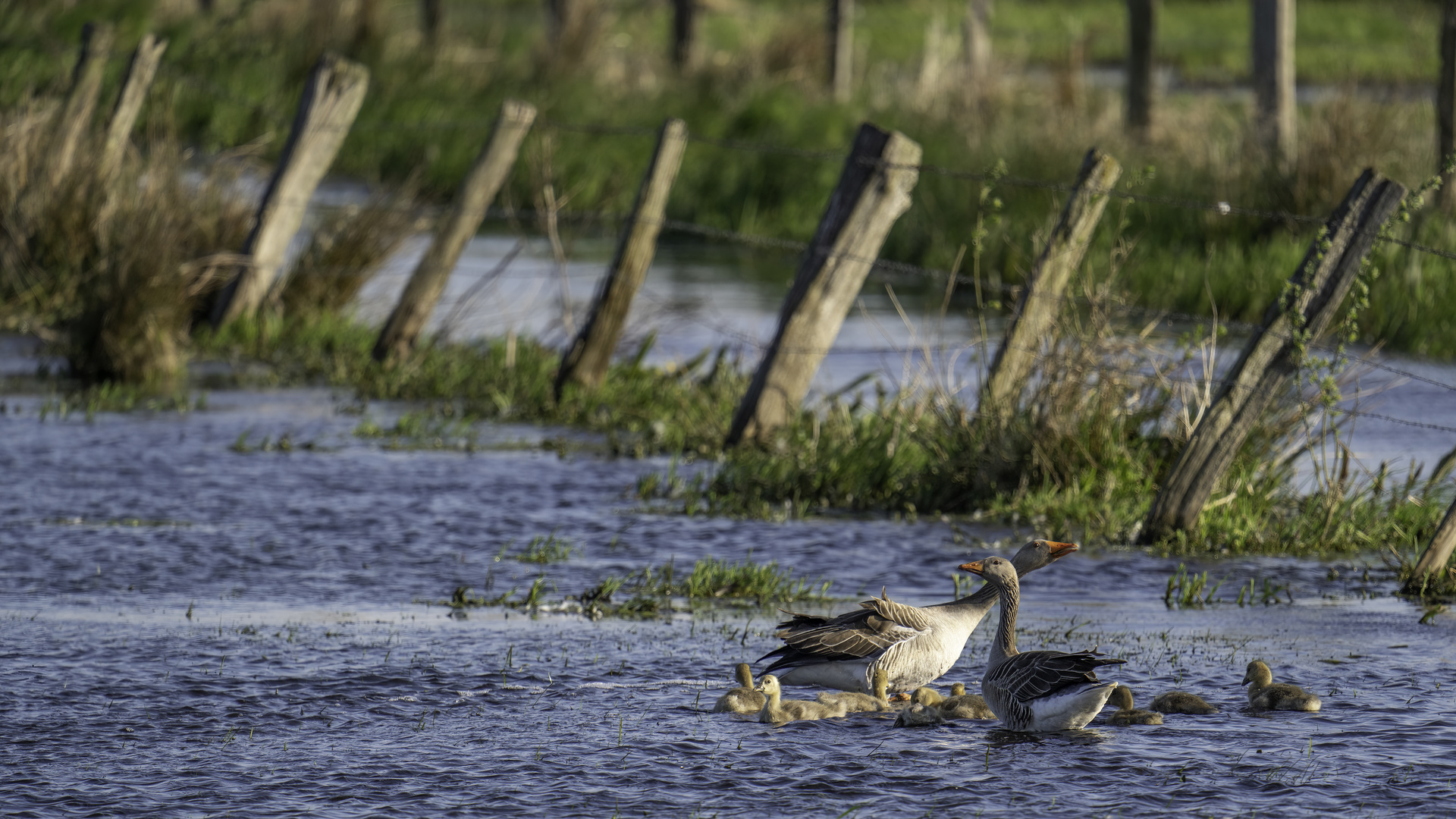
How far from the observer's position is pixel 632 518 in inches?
324

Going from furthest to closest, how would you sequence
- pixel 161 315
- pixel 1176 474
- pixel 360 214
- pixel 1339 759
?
1. pixel 360 214
2. pixel 161 315
3. pixel 1176 474
4. pixel 1339 759

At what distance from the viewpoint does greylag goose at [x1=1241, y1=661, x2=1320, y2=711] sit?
5.33 m

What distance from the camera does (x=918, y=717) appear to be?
17.5 ft

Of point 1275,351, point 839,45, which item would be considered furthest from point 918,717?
point 839,45

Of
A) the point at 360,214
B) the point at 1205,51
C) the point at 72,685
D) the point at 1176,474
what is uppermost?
the point at 1205,51

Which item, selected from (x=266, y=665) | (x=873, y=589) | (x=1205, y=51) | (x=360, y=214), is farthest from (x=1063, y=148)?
(x=1205, y=51)

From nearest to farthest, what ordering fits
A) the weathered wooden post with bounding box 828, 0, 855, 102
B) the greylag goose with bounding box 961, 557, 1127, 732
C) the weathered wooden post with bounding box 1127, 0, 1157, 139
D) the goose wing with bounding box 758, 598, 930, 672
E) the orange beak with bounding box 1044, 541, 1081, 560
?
the greylag goose with bounding box 961, 557, 1127, 732
the goose wing with bounding box 758, 598, 930, 672
the orange beak with bounding box 1044, 541, 1081, 560
the weathered wooden post with bounding box 1127, 0, 1157, 139
the weathered wooden post with bounding box 828, 0, 855, 102

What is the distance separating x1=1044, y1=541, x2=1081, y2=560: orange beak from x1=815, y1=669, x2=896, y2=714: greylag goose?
69 cm

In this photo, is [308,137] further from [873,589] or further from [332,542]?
[873,589]

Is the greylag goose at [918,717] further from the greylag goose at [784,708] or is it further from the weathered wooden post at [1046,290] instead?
the weathered wooden post at [1046,290]

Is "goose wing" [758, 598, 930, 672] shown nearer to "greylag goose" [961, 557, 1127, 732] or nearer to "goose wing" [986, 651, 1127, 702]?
"greylag goose" [961, 557, 1127, 732]

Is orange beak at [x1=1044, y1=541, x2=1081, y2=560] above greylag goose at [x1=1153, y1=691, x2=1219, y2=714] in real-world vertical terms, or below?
above

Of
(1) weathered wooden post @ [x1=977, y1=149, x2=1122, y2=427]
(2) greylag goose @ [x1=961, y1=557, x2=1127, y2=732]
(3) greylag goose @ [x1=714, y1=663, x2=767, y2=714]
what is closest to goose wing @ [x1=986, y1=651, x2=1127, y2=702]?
(2) greylag goose @ [x1=961, y1=557, x2=1127, y2=732]

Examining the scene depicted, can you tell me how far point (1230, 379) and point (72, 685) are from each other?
14.9 feet
